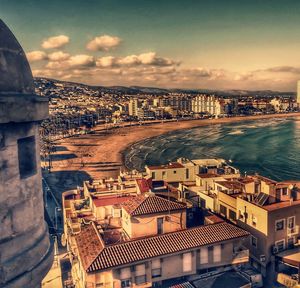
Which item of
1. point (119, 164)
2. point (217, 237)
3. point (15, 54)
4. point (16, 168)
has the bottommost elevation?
Result: point (119, 164)

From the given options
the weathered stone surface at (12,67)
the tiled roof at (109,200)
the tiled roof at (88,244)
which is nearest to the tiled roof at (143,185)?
the tiled roof at (109,200)

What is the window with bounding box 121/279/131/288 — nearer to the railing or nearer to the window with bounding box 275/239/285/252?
the railing

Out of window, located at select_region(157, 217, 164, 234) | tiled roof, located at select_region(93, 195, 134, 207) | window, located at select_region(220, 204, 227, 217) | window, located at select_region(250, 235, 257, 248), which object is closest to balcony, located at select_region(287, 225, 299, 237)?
window, located at select_region(250, 235, 257, 248)

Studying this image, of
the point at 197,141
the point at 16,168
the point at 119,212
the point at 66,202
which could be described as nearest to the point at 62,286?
the point at 119,212

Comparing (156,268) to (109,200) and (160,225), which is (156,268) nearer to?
(160,225)

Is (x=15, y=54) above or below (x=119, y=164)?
above

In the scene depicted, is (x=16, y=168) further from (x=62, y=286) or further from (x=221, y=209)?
(x=221, y=209)
